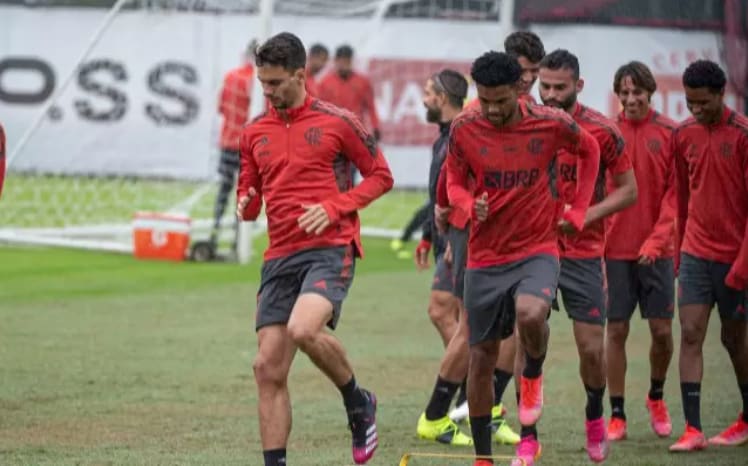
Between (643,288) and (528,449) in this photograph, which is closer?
(528,449)

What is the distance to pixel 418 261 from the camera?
35.5 feet

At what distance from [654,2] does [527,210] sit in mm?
18579

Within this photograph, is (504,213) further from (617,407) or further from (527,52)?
(617,407)

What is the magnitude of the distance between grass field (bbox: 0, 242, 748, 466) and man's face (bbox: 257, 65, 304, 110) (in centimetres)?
198

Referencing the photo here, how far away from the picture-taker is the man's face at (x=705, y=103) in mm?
10109

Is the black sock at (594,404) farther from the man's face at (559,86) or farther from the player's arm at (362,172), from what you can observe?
the player's arm at (362,172)

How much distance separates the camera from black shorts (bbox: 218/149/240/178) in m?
20.8

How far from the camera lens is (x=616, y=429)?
10.5 metres

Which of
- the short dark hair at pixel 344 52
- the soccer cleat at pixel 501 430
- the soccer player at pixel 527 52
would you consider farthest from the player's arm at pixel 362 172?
the short dark hair at pixel 344 52

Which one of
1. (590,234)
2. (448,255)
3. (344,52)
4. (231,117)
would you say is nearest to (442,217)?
(448,255)

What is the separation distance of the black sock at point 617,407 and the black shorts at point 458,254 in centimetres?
117

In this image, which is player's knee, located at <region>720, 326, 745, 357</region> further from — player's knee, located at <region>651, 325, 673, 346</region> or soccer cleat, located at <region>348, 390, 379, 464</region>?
soccer cleat, located at <region>348, 390, 379, 464</region>

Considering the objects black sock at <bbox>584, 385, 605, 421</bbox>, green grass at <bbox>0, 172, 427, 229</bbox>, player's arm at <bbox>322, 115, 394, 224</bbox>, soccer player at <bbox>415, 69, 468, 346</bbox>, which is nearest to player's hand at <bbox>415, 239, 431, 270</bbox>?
soccer player at <bbox>415, 69, 468, 346</bbox>

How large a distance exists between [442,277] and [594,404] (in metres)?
1.53
